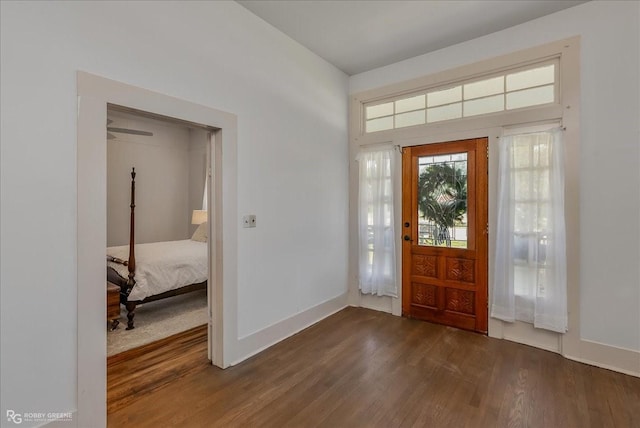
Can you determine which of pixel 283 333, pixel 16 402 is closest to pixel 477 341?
pixel 283 333

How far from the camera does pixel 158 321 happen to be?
144 inches

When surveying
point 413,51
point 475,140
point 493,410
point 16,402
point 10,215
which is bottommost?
point 493,410

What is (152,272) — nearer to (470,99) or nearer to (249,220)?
(249,220)

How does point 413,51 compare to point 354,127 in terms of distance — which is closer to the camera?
point 413,51

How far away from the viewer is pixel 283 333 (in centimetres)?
322

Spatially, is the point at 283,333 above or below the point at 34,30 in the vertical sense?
below

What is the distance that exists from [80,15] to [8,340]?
1.87 m

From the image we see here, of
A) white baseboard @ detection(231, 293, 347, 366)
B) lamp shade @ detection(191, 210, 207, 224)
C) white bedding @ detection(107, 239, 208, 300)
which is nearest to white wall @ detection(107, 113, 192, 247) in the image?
lamp shade @ detection(191, 210, 207, 224)

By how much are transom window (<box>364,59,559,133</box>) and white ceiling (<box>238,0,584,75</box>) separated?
48 cm

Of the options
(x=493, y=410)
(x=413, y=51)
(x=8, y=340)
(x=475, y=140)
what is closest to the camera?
(x=8, y=340)

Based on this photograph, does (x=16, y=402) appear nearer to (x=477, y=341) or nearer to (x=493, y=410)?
(x=493, y=410)

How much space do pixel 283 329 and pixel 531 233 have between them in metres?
2.67

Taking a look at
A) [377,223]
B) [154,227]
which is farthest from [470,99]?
[154,227]

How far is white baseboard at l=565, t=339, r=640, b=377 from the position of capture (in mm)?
2541
